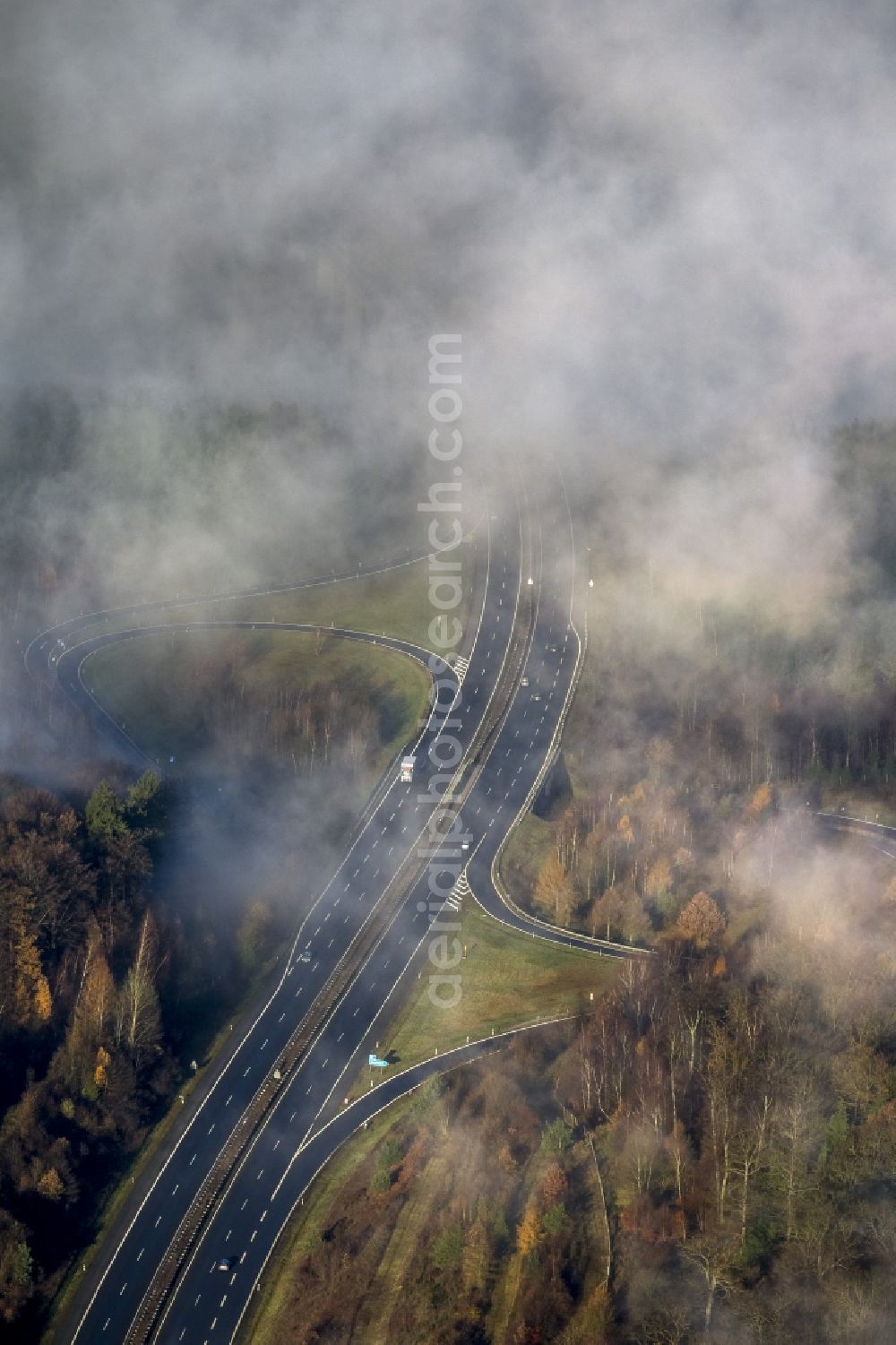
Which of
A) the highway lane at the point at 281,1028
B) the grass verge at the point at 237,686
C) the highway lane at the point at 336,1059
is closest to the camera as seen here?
the highway lane at the point at 336,1059

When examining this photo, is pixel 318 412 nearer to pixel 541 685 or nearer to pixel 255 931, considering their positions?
pixel 541 685

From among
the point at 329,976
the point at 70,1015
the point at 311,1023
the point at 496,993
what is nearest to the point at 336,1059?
the point at 311,1023

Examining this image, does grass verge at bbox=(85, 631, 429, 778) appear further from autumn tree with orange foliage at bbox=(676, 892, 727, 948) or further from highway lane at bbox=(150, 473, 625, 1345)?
autumn tree with orange foliage at bbox=(676, 892, 727, 948)

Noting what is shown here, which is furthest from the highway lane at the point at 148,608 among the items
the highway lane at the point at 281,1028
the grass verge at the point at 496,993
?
the grass verge at the point at 496,993

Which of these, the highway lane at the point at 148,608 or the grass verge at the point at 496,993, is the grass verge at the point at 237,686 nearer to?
the highway lane at the point at 148,608

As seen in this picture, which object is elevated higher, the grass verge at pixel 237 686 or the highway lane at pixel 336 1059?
the grass verge at pixel 237 686
